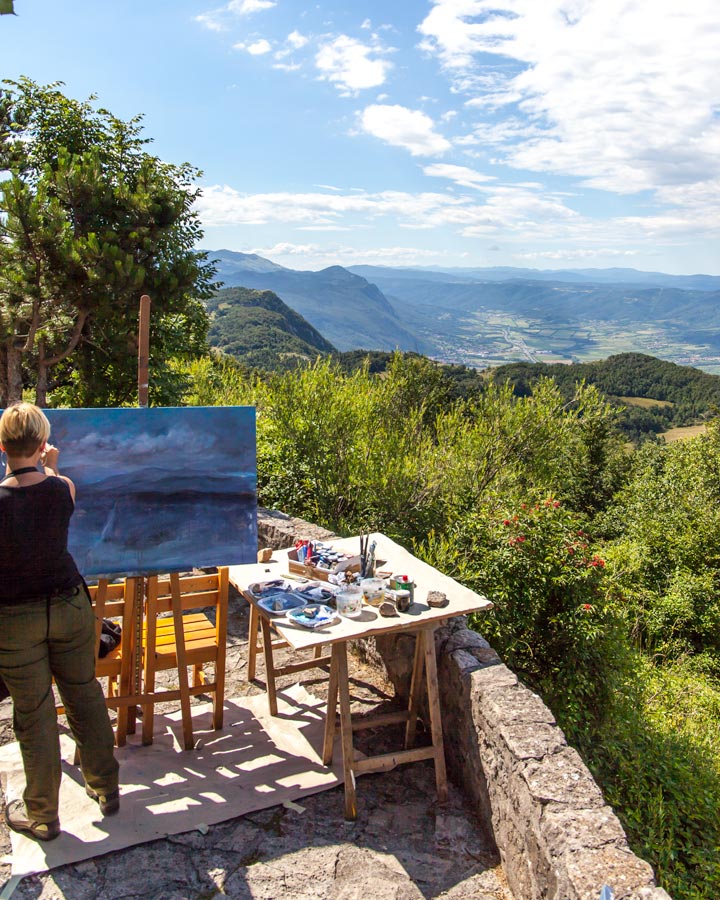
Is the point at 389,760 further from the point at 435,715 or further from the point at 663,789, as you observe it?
the point at 663,789

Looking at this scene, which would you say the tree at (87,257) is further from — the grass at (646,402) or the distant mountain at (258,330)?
the grass at (646,402)

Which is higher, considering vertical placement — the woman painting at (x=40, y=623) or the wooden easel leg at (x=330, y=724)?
the woman painting at (x=40, y=623)

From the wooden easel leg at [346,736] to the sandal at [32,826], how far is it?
1.40 meters

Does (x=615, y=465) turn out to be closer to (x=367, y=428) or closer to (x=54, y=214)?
(x=367, y=428)

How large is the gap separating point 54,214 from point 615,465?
68.9 ft

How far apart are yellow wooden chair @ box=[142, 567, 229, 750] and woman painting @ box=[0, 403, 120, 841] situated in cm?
68

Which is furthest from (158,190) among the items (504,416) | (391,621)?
(391,621)

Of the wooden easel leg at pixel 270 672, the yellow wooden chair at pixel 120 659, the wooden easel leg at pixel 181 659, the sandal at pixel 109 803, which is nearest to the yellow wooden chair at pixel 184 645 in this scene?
the wooden easel leg at pixel 181 659

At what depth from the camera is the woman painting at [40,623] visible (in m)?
2.99

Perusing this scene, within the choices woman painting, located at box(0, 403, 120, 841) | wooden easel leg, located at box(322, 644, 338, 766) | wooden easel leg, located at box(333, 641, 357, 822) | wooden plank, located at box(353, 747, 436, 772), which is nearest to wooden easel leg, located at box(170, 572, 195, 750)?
woman painting, located at box(0, 403, 120, 841)

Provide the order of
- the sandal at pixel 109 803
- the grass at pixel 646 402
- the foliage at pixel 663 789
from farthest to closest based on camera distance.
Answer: the grass at pixel 646 402 → the foliage at pixel 663 789 → the sandal at pixel 109 803

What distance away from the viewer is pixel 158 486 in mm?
4023

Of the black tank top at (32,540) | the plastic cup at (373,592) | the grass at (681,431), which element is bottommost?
the grass at (681,431)

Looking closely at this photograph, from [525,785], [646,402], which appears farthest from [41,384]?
[646,402]
